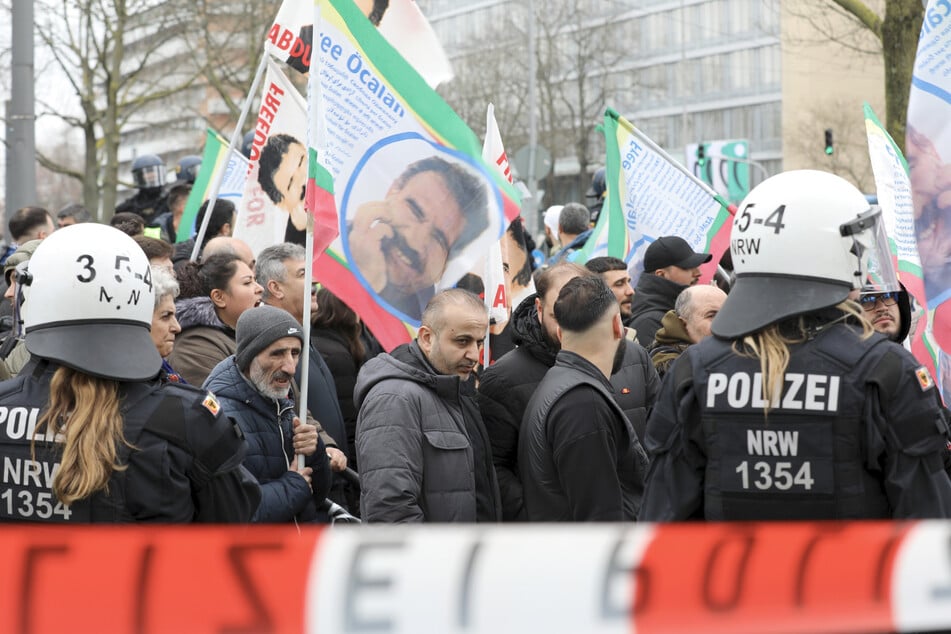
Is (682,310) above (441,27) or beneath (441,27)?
beneath

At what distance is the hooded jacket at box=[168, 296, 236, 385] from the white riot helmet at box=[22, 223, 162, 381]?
2223 mm

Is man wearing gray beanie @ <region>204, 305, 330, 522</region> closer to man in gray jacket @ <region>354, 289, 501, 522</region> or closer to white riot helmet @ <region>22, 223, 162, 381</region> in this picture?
man in gray jacket @ <region>354, 289, 501, 522</region>

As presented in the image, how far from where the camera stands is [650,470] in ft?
12.1

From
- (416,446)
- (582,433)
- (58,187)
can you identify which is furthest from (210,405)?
(58,187)

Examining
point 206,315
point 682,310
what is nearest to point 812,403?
point 682,310

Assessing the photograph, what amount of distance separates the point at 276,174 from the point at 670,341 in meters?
3.07

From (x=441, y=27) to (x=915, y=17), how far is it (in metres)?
69.2

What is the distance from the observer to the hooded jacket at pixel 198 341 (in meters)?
5.73

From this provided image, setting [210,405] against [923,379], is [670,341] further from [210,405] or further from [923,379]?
[210,405]

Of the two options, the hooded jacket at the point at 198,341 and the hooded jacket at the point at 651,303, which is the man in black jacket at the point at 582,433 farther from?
the hooded jacket at the point at 651,303

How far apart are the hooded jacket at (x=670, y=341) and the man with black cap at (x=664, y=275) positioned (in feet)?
3.56

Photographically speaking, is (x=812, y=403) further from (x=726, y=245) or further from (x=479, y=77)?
(x=479, y=77)

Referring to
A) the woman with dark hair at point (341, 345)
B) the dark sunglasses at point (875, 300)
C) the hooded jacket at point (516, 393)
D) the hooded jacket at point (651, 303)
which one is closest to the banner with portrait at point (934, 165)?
the dark sunglasses at point (875, 300)

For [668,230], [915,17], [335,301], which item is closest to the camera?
[335,301]
